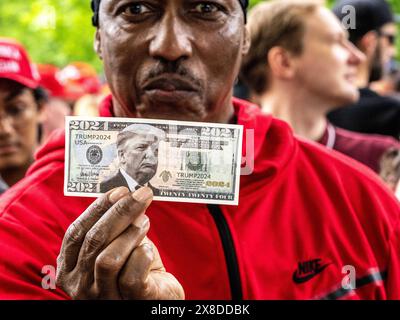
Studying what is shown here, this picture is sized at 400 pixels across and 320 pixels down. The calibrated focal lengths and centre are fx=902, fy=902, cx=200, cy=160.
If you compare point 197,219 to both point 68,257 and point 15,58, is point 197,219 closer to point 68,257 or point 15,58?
point 68,257

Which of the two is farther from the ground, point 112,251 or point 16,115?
point 16,115

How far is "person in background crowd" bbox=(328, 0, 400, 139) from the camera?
659 cm

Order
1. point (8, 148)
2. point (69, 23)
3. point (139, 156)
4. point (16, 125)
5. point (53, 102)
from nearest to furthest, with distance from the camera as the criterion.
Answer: point (139, 156), point (8, 148), point (16, 125), point (53, 102), point (69, 23)

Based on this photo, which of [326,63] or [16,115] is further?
[16,115]

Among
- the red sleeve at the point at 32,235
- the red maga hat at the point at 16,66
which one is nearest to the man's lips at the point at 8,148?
the red maga hat at the point at 16,66

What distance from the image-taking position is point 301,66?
562 centimetres

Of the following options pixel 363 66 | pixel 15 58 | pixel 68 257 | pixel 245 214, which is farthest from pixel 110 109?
pixel 363 66

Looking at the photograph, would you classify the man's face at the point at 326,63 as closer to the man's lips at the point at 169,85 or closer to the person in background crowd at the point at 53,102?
the man's lips at the point at 169,85

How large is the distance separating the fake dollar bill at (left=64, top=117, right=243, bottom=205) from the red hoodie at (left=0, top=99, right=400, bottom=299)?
198 millimetres

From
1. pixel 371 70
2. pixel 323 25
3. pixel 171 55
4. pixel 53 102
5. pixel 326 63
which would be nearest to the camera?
pixel 171 55

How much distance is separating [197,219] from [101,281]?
0.62 m

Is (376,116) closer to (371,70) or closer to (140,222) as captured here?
(371,70)

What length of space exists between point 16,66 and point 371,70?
8.94 feet

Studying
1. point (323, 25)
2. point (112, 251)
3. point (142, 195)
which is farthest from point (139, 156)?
point (323, 25)
